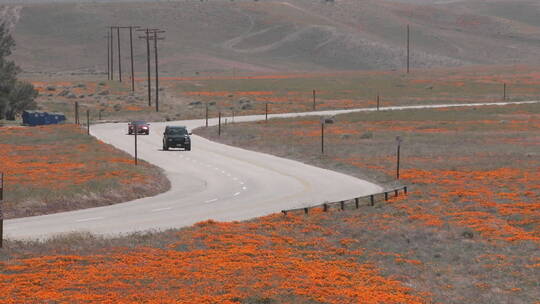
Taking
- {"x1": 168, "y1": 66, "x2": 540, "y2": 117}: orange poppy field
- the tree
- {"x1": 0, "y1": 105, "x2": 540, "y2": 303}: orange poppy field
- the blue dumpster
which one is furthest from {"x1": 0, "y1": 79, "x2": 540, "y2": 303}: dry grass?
{"x1": 168, "y1": 66, "x2": 540, "y2": 117}: orange poppy field

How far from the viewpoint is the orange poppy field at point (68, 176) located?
36.2 metres

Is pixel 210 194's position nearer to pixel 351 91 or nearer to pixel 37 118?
pixel 37 118

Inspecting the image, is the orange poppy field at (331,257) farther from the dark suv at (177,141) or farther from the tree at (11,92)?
the tree at (11,92)

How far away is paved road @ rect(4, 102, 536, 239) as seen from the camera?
105 ft

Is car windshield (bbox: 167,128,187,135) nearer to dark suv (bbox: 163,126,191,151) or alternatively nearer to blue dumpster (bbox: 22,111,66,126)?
dark suv (bbox: 163,126,191,151)

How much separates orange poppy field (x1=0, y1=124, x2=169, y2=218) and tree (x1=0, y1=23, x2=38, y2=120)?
30.7 m

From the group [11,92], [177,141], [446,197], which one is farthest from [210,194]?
[11,92]

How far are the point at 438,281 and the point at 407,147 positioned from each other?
39.8 m

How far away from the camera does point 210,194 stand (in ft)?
133

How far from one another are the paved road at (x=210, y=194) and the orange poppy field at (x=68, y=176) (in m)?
1.07

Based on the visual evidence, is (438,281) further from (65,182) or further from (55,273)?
(65,182)

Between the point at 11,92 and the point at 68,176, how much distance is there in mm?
58589

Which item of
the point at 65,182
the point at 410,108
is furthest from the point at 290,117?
the point at 65,182

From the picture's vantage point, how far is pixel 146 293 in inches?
843
